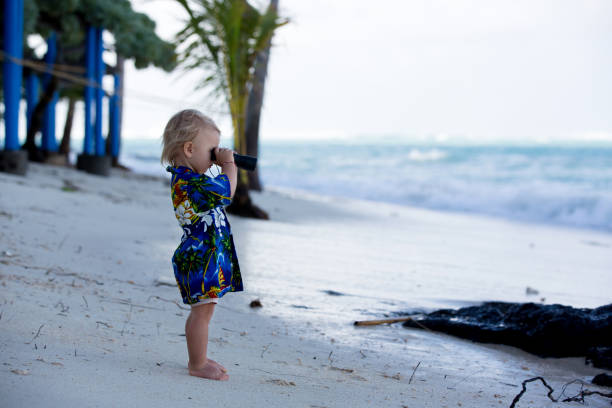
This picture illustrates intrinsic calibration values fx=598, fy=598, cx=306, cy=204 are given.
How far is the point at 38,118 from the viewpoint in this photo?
13.0 metres

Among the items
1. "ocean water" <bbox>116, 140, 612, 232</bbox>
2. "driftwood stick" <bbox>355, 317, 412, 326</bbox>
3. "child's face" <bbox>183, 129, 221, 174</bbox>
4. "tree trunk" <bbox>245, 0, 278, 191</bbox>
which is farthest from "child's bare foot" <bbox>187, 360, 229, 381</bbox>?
"ocean water" <bbox>116, 140, 612, 232</bbox>

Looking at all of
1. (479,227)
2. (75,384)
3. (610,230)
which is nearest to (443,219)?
(479,227)

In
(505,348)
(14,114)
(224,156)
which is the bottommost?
(505,348)

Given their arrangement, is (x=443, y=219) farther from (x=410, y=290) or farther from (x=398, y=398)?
(x=398, y=398)

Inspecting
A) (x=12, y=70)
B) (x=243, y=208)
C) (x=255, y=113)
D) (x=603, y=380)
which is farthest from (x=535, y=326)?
(x=255, y=113)

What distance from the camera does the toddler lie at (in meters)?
2.25

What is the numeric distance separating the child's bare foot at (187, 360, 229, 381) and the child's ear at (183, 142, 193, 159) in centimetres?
80

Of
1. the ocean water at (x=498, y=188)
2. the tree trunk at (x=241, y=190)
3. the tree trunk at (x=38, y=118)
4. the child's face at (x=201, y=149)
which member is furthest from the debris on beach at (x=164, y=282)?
the tree trunk at (x=38, y=118)

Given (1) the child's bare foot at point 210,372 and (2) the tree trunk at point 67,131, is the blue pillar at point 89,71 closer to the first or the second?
(2) the tree trunk at point 67,131

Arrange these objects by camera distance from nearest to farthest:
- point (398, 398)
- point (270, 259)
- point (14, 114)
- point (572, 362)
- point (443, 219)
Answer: point (398, 398) → point (572, 362) → point (270, 259) → point (14, 114) → point (443, 219)

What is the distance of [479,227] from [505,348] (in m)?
7.12

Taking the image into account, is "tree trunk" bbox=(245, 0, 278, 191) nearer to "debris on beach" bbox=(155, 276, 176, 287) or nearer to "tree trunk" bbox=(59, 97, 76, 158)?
"tree trunk" bbox=(59, 97, 76, 158)

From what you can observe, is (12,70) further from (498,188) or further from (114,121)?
(498,188)

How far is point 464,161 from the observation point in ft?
106
